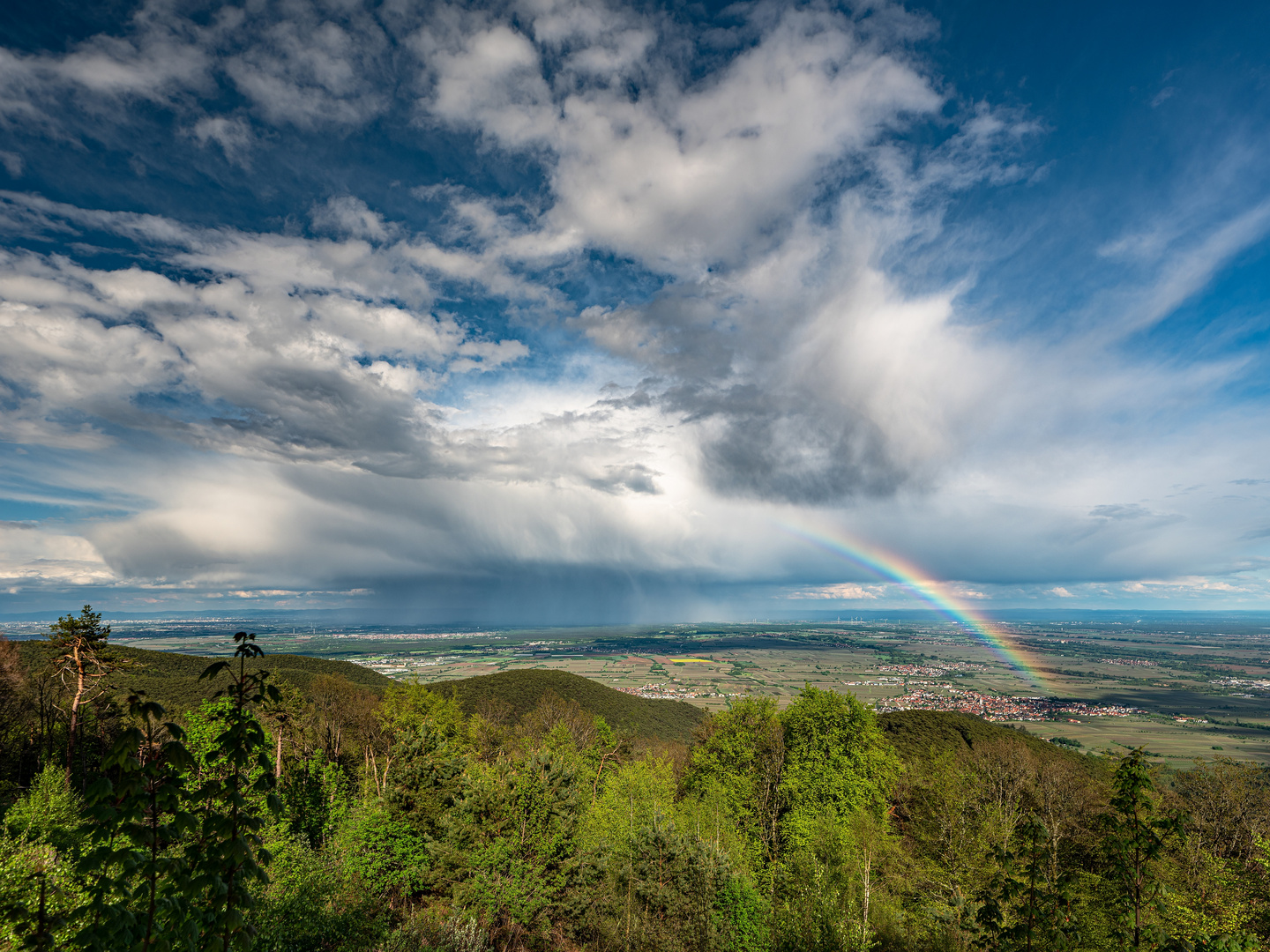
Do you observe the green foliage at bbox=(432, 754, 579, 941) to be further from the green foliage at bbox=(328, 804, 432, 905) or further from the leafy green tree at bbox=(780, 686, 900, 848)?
the leafy green tree at bbox=(780, 686, 900, 848)

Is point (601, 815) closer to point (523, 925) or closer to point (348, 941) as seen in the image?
point (523, 925)

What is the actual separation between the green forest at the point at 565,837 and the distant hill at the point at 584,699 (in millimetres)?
50688

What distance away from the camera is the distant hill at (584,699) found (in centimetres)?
10394

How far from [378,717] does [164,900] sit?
54742 millimetres

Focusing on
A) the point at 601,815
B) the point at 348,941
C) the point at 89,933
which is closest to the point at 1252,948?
the point at 89,933

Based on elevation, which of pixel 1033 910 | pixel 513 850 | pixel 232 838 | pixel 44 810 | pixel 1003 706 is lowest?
pixel 1003 706

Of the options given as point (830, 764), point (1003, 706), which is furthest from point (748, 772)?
point (1003, 706)

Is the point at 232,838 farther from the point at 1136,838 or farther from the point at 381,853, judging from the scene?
the point at 381,853

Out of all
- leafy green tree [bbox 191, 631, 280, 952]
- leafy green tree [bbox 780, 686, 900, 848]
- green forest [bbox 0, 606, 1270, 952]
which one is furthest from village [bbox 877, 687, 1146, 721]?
leafy green tree [bbox 191, 631, 280, 952]

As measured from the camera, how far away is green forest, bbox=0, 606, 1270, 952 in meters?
6.46

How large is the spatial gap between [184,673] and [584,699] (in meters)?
90.1

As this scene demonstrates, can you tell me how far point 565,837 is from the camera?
3055 centimetres

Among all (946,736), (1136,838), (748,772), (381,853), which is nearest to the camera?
(1136,838)

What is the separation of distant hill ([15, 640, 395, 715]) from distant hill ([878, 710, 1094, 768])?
70952mm
